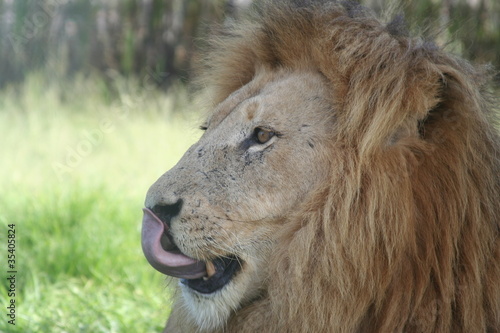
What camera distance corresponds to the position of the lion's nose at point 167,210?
2383 mm

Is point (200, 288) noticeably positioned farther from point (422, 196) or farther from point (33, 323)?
point (33, 323)

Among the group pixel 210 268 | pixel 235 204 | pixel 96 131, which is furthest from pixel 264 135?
pixel 96 131

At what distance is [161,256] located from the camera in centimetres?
237

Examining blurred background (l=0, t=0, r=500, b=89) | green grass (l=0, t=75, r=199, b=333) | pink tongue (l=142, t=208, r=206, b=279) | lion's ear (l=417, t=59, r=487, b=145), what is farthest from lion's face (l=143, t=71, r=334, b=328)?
blurred background (l=0, t=0, r=500, b=89)

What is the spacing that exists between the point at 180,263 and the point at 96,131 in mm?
7081

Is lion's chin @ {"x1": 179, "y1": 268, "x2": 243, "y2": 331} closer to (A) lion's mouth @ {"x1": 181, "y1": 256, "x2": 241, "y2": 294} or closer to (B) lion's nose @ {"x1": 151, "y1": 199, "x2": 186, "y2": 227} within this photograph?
(A) lion's mouth @ {"x1": 181, "y1": 256, "x2": 241, "y2": 294}

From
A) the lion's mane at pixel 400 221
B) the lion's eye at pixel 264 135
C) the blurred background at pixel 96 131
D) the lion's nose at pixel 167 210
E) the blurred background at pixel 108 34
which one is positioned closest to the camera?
the lion's mane at pixel 400 221

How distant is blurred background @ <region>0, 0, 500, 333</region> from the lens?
409 centimetres

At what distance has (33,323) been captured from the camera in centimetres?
380

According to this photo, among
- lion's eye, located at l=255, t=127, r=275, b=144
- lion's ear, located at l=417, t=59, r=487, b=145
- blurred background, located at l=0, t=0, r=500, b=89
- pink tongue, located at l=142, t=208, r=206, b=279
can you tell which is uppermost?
lion's ear, located at l=417, t=59, r=487, b=145

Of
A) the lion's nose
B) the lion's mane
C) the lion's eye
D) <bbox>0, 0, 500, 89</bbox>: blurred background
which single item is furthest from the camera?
<bbox>0, 0, 500, 89</bbox>: blurred background

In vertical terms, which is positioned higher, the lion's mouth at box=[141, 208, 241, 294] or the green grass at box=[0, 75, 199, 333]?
the lion's mouth at box=[141, 208, 241, 294]

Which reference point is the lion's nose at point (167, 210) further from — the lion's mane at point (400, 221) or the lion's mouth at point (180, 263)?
the lion's mane at point (400, 221)

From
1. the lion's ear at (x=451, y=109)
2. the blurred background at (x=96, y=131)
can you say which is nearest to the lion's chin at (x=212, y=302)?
the blurred background at (x=96, y=131)
